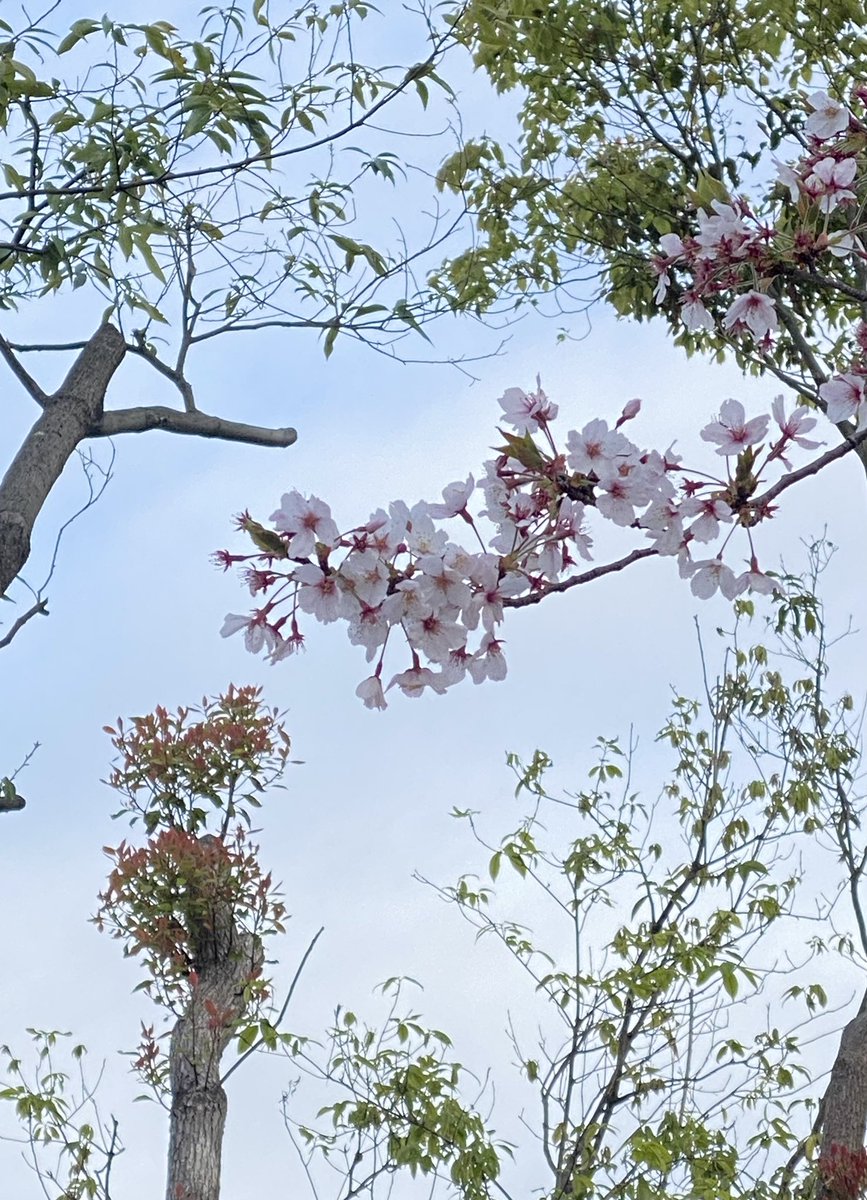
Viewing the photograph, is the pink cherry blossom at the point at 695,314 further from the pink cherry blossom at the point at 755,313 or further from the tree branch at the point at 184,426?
the tree branch at the point at 184,426

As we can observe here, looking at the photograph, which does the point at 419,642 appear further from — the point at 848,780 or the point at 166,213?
the point at 848,780

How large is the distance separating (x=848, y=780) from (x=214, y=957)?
2535 mm

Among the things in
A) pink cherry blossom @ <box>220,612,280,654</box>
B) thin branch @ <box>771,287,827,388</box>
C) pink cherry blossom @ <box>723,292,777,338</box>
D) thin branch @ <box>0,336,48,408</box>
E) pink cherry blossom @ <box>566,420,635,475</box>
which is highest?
thin branch @ <box>771,287,827,388</box>

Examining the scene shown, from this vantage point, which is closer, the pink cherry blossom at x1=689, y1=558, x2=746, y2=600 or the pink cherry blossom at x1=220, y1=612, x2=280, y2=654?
the pink cherry blossom at x1=220, y1=612, x2=280, y2=654

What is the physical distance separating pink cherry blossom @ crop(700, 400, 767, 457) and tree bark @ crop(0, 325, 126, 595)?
1531 millimetres

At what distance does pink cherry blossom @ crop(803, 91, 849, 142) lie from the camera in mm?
1977

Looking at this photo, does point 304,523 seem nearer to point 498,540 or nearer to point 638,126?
point 498,540

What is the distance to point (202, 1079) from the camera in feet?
15.1

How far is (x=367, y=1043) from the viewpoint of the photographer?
3.71m

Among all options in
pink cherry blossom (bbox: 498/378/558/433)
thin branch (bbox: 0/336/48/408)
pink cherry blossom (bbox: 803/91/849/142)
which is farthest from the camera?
thin branch (bbox: 0/336/48/408)

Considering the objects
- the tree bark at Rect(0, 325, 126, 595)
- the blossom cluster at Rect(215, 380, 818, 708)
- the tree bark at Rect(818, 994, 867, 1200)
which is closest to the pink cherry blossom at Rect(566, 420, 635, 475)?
the blossom cluster at Rect(215, 380, 818, 708)

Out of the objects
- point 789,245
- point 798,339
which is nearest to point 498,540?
point 789,245

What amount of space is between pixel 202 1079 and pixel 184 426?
8.71 feet

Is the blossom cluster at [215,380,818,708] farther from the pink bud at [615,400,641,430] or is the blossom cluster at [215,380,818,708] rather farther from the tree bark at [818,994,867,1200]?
the tree bark at [818,994,867,1200]
